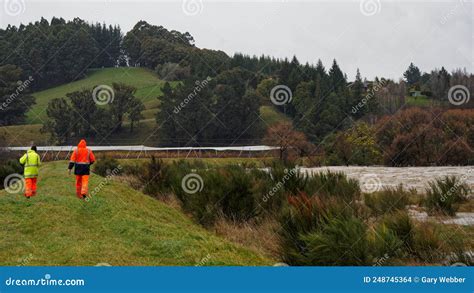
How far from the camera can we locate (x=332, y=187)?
15.8 meters

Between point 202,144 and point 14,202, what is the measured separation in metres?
49.9

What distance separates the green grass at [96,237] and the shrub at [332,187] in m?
3.87

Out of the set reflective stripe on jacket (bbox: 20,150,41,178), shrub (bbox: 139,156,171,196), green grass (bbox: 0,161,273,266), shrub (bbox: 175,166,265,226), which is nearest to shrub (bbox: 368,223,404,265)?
green grass (bbox: 0,161,273,266)

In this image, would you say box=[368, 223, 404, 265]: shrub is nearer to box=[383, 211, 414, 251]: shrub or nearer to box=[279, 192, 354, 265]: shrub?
box=[383, 211, 414, 251]: shrub

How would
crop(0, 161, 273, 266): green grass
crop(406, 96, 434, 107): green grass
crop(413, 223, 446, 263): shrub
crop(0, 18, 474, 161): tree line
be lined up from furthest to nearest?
crop(406, 96, 434, 107): green grass → crop(0, 18, 474, 161): tree line → crop(413, 223, 446, 263): shrub → crop(0, 161, 273, 266): green grass

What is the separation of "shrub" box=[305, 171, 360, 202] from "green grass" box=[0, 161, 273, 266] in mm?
3873

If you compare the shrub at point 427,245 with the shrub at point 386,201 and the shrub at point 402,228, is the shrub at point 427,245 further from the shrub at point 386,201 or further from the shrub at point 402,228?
the shrub at point 386,201

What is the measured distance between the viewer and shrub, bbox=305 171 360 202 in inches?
588

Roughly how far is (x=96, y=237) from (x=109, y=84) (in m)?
91.2

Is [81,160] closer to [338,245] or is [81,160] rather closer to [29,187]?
[29,187]

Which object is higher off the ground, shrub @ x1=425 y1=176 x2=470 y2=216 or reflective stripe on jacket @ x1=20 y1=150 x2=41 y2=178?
reflective stripe on jacket @ x1=20 y1=150 x2=41 y2=178

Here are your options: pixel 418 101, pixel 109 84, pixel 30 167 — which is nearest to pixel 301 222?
pixel 30 167

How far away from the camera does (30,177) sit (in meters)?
12.5

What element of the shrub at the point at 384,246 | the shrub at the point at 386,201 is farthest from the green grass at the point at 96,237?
the shrub at the point at 386,201
